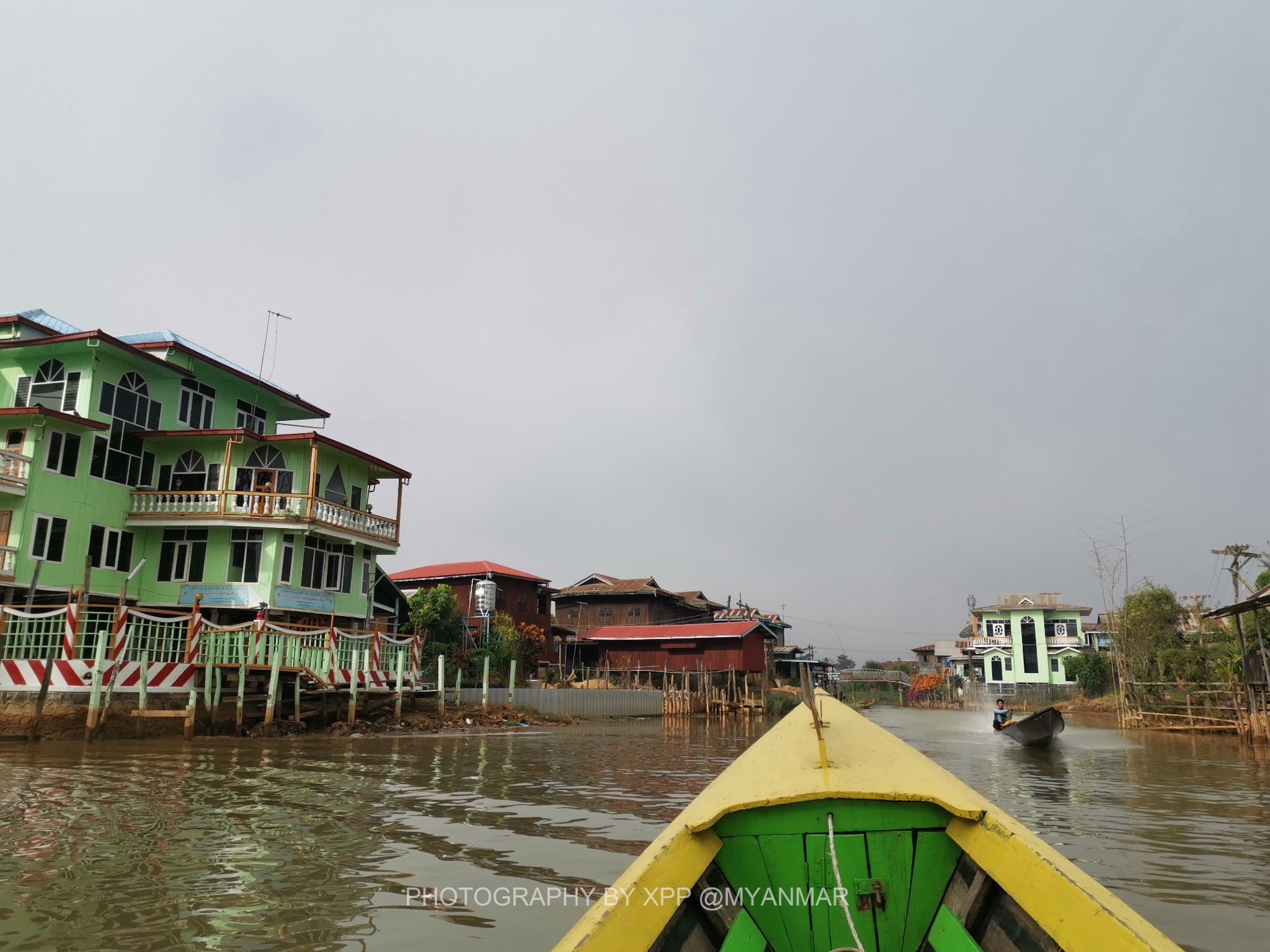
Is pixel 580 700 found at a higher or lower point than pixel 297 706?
lower

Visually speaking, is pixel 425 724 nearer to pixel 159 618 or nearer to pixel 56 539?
pixel 159 618

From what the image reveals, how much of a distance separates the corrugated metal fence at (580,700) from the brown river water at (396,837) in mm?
11965

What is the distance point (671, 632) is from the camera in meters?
44.5

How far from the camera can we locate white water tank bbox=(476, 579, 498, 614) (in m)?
35.0

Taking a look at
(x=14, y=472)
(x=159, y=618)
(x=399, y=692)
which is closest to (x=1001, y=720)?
(x=399, y=692)

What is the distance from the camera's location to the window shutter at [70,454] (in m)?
21.6

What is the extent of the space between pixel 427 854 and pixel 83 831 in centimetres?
345

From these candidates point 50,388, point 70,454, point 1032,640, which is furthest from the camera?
point 1032,640

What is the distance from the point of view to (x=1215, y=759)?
18.8 meters

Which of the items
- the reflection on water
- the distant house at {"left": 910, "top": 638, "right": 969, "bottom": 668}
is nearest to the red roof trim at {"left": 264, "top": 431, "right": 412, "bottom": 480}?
the reflection on water

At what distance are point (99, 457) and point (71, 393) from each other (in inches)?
78.6

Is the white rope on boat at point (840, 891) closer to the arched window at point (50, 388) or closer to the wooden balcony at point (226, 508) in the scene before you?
the wooden balcony at point (226, 508)

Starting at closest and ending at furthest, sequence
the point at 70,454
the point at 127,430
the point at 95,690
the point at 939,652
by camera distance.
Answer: the point at 95,690 → the point at 70,454 → the point at 127,430 → the point at 939,652

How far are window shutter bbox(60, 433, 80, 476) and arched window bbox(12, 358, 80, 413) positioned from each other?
3.14 feet
